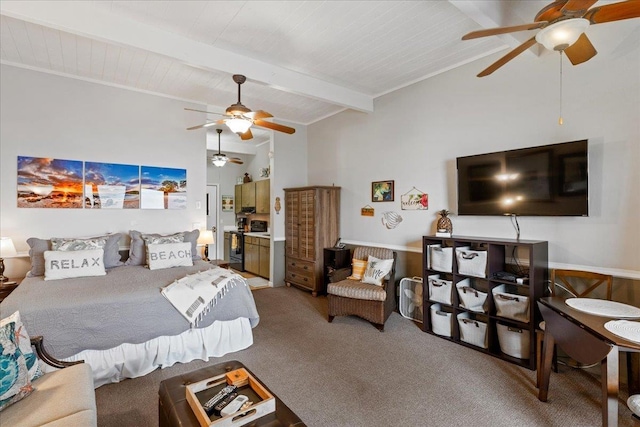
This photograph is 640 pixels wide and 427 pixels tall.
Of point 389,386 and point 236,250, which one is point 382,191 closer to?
point 389,386

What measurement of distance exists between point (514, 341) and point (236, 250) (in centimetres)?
591

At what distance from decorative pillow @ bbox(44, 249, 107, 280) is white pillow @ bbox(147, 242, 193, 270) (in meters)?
0.50

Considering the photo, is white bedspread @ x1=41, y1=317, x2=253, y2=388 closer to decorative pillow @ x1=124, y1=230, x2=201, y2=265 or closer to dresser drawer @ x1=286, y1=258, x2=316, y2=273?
decorative pillow @ x1=124, y1=230, x2=201, y2=265

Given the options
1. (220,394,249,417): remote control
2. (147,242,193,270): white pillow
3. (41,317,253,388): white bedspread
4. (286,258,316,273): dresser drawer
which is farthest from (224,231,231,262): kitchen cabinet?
(220,394,249,417): remote control

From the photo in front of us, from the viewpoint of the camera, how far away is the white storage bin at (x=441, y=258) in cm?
338

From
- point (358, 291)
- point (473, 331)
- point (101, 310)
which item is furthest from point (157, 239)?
point (473, 331)

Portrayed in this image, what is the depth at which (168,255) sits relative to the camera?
3797 millimetres

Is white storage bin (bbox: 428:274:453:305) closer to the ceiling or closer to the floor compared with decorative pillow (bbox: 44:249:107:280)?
closer to the floor

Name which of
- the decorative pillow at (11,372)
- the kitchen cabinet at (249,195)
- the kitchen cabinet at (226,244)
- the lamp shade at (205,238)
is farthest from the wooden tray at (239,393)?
the kitchen cabinet at (226,244)

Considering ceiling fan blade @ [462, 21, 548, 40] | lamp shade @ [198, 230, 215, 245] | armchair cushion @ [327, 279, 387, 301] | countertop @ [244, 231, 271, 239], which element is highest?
ceiling fan blade @ [462, 21, 548, 40]

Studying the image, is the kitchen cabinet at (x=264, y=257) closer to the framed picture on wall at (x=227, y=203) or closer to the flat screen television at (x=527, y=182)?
the framed picture on wall at (x=227, y=203)

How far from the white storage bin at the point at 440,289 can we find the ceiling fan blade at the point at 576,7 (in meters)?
2.50

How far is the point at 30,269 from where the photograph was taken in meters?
3.67

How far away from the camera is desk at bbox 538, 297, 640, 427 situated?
165cm
